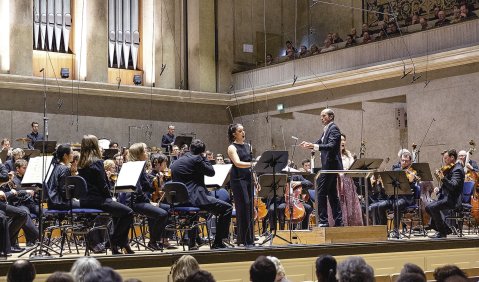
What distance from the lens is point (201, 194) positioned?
8.62 meters

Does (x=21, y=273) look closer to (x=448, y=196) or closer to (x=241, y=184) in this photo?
(x=241, y=184)

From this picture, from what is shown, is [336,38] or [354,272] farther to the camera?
[336,38]

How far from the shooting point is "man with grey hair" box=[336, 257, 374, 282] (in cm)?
436

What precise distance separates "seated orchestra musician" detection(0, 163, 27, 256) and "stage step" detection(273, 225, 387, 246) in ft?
10.5

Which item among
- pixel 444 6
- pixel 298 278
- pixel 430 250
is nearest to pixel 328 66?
pixel 444 6

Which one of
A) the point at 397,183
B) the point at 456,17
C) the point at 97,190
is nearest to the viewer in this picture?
the point at 97,190

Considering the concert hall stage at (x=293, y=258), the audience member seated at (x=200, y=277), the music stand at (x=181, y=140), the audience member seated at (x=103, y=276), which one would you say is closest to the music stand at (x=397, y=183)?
the concert hall stage at (x=293, y=258)

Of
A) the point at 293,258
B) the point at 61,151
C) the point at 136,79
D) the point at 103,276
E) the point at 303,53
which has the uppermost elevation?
the point at 303,53

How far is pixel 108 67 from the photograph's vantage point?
19.0 meters

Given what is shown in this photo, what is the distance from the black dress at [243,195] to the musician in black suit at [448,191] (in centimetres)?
305

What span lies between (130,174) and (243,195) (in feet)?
4.63

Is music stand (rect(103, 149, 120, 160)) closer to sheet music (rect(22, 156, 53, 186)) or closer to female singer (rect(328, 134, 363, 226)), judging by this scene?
sheet music (rect(22, 156, 53, 186))

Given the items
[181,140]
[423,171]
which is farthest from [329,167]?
[181,140]

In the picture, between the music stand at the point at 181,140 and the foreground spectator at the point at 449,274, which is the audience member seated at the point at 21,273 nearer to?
the foreground spectator at the point at 449,274
